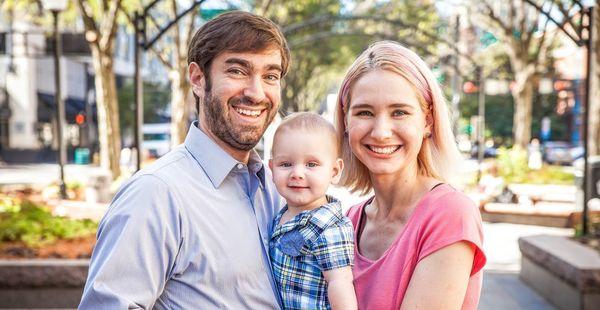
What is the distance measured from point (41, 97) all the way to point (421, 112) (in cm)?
4713

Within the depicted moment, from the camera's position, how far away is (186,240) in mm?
2469

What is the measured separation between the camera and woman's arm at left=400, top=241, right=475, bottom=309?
8.14ft

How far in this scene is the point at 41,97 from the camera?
46312mm

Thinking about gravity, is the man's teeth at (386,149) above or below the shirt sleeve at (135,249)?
above

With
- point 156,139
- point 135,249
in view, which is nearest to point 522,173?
point 135,249

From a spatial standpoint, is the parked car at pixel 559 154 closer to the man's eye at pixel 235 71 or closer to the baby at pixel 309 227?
the baby at pixel 309 227

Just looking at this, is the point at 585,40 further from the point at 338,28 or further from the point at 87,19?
the point at 338,28

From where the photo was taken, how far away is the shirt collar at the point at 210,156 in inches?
106

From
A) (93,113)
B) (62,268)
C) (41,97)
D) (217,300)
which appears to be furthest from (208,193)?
(93,113)

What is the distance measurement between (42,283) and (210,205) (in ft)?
17.4

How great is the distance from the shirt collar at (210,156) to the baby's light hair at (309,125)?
0.83ft

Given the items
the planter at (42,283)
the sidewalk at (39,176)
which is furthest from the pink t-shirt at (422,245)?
the sidewalk at (39,176)

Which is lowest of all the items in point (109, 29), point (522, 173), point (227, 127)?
point (522, 173)

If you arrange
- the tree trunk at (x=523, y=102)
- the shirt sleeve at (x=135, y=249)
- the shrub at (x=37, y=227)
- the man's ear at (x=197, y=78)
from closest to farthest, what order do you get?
the shirt sleeve at (x=135, y=249) < the man's ear at (x=197, y=78) < the shrub at (x=37, y=227) < the tree trunk at (x=523, y=102)
